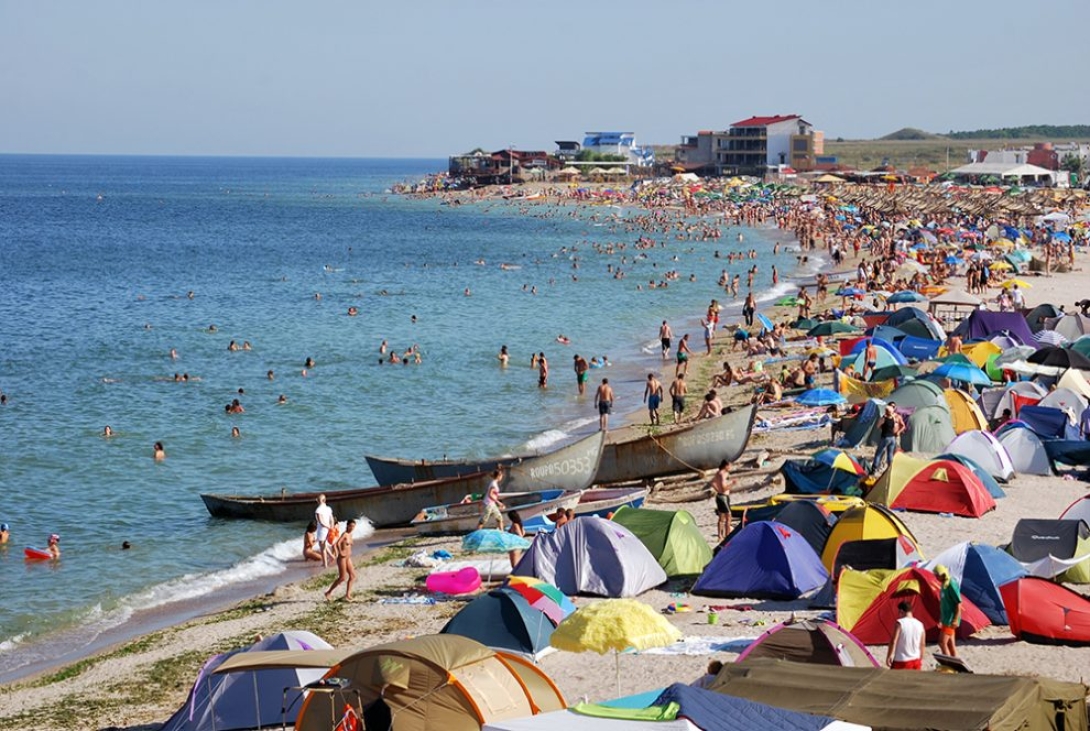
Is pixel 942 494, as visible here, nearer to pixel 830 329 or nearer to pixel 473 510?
pixel 473 510

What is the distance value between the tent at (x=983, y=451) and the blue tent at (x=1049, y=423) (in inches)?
81.1

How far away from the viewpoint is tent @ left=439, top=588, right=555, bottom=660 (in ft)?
45.8

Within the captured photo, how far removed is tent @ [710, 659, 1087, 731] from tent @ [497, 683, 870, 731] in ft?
0.99

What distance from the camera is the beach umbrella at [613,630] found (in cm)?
1292

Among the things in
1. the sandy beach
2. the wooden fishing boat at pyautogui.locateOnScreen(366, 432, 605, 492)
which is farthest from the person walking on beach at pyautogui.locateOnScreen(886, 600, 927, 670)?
the wooden fishing boat at pyautogui.locateOnScreen(366, 432, 605, 492)

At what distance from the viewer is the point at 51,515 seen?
81.9 feet

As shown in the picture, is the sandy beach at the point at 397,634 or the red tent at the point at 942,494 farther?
the red tent at the point at 942,494

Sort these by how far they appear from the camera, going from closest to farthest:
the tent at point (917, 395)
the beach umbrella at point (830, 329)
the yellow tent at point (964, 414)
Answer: the yellow tent at point (964, 414) → the tent at point (917, 395) → the beach umbrella at point (830, 329)

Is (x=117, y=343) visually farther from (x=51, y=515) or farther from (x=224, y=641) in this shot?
(x=224, y=641)

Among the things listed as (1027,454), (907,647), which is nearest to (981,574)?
(907,647)

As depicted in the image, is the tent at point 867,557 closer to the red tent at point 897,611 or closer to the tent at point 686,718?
the red tent at point 897,611

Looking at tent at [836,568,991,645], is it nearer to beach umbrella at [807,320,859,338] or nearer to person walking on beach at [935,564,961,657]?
person walking on beach at [935,564,961,657]

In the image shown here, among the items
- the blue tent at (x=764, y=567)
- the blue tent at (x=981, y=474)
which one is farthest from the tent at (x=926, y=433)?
the blue tent at (x=764, y=567)

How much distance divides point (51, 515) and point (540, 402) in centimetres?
1450
